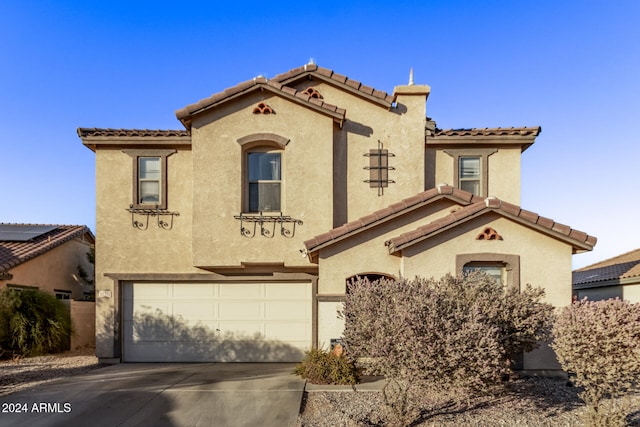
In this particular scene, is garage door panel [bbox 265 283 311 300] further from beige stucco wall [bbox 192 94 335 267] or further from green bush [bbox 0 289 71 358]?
green bush [bbox 0 289 71 358]

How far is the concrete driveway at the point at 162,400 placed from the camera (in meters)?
7.29

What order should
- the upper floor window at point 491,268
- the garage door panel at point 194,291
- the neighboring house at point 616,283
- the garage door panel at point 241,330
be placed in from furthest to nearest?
the neighboring house at point 616,283 → the garage door panel at point 194,291 → the garage door panel at point 241,330 → the upper floor window at point 491,268

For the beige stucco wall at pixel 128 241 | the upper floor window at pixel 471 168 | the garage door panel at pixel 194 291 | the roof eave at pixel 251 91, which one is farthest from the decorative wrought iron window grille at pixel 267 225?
the upper floor window at pixel 471 168

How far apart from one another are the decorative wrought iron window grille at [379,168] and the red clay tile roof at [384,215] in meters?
1.59

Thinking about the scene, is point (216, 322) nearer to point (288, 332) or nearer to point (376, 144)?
point (288, 332)

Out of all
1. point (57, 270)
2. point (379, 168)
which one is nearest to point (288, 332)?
point (379, 168)

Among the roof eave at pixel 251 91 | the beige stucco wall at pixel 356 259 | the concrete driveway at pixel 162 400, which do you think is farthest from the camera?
the roof eave at pixel 251 91

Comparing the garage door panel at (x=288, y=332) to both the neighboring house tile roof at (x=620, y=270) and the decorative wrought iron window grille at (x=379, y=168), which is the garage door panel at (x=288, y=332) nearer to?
the decorative wrought iron window grille at (x=379, y=168)

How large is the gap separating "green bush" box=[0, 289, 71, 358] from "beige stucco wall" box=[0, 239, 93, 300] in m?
1.09

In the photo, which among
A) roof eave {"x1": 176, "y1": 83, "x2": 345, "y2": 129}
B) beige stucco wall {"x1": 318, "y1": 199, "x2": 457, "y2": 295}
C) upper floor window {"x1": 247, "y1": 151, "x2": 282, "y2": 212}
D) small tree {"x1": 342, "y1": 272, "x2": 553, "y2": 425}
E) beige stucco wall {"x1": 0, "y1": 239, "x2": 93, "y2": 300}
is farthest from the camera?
beige stucco wall {"x1": 0, "y1": 239, "x2": 93, "y2": 300}

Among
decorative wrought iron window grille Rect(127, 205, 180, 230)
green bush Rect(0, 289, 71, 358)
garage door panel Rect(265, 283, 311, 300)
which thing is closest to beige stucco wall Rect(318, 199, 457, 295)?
garage door panel Rect(265, 283, 311, 300)

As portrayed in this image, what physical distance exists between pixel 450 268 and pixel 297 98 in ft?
18.9

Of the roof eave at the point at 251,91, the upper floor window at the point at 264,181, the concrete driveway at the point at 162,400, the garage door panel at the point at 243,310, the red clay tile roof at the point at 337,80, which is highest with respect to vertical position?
the red clay tile roof at the point at 337,80

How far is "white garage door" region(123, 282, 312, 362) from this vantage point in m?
12.2
